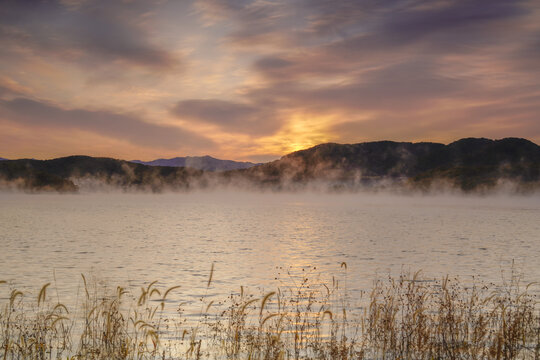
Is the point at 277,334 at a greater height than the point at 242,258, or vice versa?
the point at 277,334

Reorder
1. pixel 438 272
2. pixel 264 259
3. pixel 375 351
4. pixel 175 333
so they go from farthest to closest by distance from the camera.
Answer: pixel 264 259 → pixel 438 272 → pixel 175 333 → pixel 375 351

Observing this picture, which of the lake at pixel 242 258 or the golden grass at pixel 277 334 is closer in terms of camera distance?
the golden grass at pixel 277 334

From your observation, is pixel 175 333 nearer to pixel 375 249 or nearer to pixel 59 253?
pixel 59 253

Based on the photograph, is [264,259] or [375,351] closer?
[375,351]

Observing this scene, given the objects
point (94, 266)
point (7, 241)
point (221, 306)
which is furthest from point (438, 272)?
point (7, 241)

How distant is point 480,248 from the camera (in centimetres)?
5319

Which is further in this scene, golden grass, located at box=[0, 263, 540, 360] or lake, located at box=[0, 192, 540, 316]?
lake, located at box=[0, 192, 540, 316]

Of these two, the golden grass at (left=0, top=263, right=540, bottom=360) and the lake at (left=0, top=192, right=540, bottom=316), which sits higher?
the golden grass at (left=0, top=263, right=540, bottom=360)

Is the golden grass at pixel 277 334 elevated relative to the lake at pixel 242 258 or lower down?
elevated

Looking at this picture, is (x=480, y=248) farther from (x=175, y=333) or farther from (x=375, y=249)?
(x=175, y=333)

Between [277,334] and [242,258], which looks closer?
[277,334]

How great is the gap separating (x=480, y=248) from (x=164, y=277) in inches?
1459

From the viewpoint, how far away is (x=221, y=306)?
77.3 ft

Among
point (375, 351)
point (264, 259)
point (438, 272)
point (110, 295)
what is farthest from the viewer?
point (264, 259)
